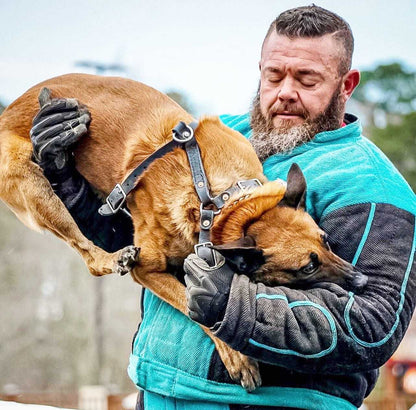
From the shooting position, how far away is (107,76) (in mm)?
3914

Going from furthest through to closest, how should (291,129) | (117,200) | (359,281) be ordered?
(117,200) → (291,129) → (359,281)

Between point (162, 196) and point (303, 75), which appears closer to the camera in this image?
point (303, 75)

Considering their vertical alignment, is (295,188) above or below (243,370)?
above

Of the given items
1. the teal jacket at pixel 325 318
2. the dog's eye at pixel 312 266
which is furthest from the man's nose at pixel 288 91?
the dog's eye at pixel 312 266

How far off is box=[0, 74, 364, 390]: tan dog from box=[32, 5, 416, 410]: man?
0.10m

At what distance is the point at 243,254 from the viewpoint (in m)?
2.70

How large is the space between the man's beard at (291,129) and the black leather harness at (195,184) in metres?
0.23

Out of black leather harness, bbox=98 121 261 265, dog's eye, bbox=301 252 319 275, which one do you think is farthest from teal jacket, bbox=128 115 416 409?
black leather harness, bbox=98 121 261 265

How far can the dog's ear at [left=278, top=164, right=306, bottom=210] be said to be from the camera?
2.83 meters

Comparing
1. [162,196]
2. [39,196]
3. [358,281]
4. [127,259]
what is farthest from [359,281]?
[39,196]

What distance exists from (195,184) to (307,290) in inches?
32.4

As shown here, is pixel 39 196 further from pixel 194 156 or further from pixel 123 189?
pixel 194 156

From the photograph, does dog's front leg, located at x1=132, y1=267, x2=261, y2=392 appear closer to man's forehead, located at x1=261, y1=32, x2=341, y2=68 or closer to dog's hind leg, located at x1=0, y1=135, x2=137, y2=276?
dog's hind leg, located at x1=0, y1=135, x2=137, y2=276

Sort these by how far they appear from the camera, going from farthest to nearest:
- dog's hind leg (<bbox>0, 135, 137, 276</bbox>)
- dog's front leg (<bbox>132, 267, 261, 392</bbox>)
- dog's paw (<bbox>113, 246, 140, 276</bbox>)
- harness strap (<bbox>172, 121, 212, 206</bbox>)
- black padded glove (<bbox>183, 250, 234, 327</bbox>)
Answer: dog's hind leg (<bbox>0, 135, 137, 276</bbox>) < dog's paw (<bbox>113, 246, 140, 276</bbox>) < harness strap (<bbox>172, 121, 212, 206</bbox>) < dog's front leg (<bbox>132, 267, 261, 392</bbox>) < black padded glove (<bbox>183, 250, 234, 327</bbox>)
